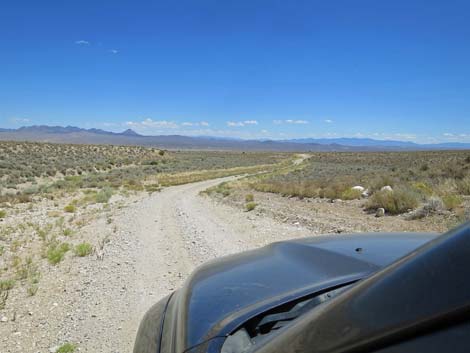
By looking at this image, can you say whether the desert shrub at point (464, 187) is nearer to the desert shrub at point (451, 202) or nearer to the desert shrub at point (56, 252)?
the desert shrub at point (451, 202)

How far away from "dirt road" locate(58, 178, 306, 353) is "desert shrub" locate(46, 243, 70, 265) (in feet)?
2.60

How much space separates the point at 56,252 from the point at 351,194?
10.9m

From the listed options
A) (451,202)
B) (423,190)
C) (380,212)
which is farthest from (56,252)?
(423,190)

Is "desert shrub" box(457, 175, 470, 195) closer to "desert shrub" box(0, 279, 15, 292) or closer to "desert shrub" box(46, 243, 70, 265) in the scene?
"desert shrub" box(46, 243, 70, 265)

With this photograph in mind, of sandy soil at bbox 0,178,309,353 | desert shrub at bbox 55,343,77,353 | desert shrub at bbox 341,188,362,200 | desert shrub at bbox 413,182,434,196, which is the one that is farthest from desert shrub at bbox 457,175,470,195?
desert shrub at bbox 55,343,77,353

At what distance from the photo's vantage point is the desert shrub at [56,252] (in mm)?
7004

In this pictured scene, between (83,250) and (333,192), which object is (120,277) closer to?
(83,250)

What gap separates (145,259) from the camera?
7.08 m

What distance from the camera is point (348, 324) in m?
0.84

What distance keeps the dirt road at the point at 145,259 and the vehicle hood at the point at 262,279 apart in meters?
2.35

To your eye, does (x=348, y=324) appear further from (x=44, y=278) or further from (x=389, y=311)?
(x=44, y=278)

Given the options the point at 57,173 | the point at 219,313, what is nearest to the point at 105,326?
the point at 219,313

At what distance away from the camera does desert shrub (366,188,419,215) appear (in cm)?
1051

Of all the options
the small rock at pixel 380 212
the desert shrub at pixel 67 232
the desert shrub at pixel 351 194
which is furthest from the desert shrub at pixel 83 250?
the desert shrub at pixel 351 194
